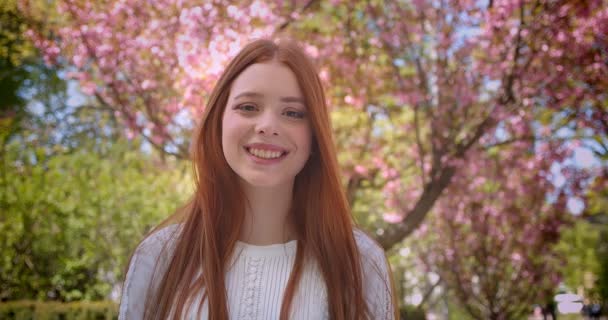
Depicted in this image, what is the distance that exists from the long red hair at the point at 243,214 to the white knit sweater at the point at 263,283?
0.09ft

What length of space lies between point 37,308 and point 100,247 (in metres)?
1.06

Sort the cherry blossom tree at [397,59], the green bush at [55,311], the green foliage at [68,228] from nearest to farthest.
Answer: the cherry blossom tree at [397,59] → the green bush at [55,311] → the green foliage at [68,228]

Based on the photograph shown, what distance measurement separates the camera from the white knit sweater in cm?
154

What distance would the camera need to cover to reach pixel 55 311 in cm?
534

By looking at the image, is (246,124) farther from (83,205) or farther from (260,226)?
(83,205)

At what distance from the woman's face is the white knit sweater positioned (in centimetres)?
24

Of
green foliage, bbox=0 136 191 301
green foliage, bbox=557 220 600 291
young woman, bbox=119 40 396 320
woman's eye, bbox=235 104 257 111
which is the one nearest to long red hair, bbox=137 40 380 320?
young woman, bbox=119 40 396 320

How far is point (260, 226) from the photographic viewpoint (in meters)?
1.71

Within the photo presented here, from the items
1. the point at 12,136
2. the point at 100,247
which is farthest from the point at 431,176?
the point at 12,136

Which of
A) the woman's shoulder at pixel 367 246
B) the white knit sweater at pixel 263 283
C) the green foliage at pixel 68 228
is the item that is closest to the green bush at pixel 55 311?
the green foliage at pixel 68 228

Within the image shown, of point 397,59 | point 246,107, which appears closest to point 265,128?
point 246,107

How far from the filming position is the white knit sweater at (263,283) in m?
1.54

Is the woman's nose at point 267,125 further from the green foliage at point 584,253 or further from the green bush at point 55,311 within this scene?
the green foliage at point 584,253

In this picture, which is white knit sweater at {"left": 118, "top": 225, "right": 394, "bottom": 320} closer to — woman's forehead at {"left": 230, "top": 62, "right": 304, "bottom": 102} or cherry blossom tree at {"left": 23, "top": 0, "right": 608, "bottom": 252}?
woman's forehead at {"left": 230, "top": 62, "right": 304, "bottom": 102}
